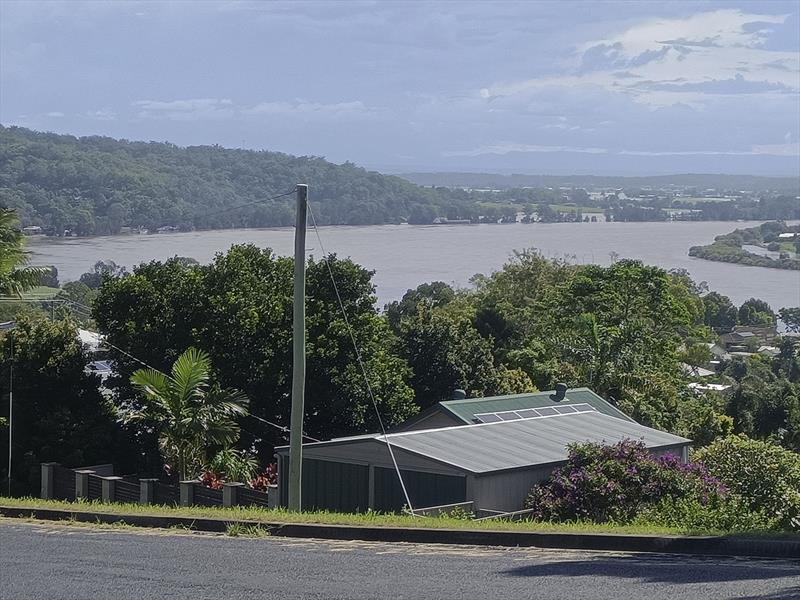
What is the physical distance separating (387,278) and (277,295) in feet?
255

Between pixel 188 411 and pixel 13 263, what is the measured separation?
841 cm

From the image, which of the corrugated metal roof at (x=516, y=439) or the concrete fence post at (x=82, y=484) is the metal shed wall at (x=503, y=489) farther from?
the concrete fence post at (x=82, y=484)

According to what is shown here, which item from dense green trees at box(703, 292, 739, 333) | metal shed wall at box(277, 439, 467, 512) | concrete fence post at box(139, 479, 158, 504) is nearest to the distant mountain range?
dense green trees at box(703, 292, 739, 333)

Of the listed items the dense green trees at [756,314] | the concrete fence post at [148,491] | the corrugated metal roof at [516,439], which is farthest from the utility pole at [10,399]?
the dense green trees at [756,314]

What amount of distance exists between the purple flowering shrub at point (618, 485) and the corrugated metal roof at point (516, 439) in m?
2.84

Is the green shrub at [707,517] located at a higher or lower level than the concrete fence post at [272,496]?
higher

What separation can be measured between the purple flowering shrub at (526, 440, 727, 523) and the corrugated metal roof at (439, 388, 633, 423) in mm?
11019

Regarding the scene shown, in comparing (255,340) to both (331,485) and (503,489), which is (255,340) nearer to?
(331,485)

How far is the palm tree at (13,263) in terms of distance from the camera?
32.0 metres

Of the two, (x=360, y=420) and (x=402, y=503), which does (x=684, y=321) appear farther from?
(x=402, y=503)

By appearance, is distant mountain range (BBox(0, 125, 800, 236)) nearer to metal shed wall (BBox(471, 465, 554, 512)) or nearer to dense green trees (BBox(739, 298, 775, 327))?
dense green trees (BBox(739, 298, 775, 327))

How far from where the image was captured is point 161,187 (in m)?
117

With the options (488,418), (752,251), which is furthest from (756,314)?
(488,418)

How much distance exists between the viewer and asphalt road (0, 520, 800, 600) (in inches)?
353
